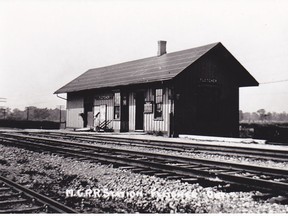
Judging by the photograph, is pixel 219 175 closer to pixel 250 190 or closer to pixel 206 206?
pixel 250 190

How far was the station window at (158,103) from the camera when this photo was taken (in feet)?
71.3

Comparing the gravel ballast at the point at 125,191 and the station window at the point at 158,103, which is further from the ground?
the station window at the point at 158,103

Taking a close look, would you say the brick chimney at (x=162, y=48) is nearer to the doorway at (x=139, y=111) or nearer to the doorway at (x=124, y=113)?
the doorway at (x=124, y=113)

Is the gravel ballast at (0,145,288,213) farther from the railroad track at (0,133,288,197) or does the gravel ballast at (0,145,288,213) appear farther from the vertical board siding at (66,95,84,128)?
the vertical board siding at (66,95,84,128)

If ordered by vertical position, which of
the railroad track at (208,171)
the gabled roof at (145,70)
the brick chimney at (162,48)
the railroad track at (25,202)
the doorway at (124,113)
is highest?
the brick chimney at (162,48)

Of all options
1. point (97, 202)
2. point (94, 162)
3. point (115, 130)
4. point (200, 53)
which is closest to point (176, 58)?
point (200, 53)

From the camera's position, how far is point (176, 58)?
24.4 meters

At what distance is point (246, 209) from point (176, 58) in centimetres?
2032

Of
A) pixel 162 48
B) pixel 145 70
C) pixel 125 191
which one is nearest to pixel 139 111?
pixel 145 70

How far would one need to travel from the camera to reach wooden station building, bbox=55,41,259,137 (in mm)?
21016

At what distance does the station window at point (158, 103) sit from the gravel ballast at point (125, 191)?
524 inches

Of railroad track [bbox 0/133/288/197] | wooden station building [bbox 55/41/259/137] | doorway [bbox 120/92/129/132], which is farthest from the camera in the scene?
doorway [bbox 120/92/129/132]

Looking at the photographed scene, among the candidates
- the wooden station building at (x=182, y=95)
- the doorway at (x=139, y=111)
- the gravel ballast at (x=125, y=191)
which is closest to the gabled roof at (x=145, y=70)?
the wooden station building at (x=182, y=95)

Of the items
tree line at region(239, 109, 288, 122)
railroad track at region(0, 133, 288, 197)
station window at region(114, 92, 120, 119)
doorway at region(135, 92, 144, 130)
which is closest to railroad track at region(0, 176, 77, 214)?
railroad track at region(0, 133, 288, 197)
